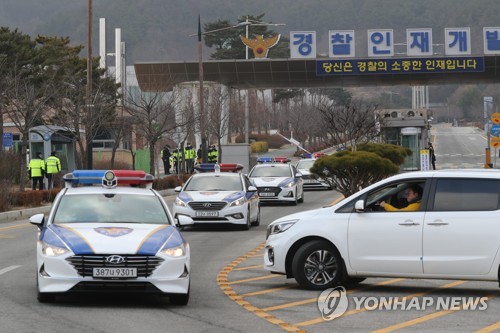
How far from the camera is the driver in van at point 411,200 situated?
13.8m

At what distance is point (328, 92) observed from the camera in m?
167

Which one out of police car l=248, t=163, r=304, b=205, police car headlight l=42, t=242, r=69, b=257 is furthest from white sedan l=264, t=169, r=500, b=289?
police car l=248, t=163, r=304, b=205

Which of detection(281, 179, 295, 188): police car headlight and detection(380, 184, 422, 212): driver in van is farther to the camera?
detection(281, 179, 295, 188): police car headlight

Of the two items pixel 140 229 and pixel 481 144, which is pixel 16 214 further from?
pixel 481 144

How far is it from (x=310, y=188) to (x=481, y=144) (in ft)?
247

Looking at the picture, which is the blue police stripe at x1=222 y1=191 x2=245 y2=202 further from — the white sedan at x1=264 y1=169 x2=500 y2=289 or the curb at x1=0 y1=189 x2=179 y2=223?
the white sedan at x1=264 y1=169 x2=500 y2=289

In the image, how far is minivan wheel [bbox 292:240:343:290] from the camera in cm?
1382

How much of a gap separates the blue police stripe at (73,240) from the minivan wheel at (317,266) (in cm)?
306

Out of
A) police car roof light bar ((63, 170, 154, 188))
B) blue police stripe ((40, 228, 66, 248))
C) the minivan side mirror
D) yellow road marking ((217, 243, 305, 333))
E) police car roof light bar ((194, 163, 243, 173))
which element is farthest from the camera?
police car roof light bar ((194, 163, 243, 173))

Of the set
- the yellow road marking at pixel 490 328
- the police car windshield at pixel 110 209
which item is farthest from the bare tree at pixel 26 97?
the yellow road marking at pixel 490 328

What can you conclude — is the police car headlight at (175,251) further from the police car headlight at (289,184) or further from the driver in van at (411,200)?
the police car headlight at (289,184)

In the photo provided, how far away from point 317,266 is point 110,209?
8.88ft

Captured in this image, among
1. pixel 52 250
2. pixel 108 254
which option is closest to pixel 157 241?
pixel 108 254

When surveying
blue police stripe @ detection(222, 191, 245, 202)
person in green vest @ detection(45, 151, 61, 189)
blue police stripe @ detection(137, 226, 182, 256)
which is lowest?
blue police stripe @ detection(137, 226, 182, 256)
